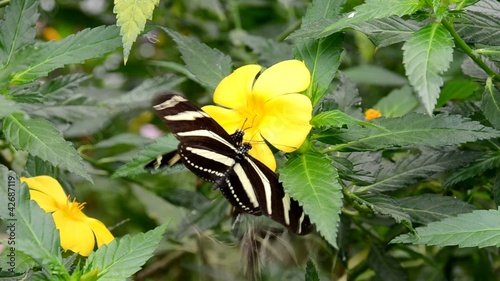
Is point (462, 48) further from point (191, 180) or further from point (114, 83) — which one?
point (114, 83)

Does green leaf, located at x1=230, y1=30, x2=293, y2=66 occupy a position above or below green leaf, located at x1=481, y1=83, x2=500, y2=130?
below

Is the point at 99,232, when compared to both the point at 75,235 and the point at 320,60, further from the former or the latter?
the point at 320,60

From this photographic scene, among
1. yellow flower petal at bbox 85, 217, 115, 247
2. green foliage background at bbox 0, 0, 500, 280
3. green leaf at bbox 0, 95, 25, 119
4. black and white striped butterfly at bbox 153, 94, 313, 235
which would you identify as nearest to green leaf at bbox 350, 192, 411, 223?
green foliage background at bbox 0, 0, 500, 280

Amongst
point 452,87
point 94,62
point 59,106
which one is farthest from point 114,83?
point 452,87

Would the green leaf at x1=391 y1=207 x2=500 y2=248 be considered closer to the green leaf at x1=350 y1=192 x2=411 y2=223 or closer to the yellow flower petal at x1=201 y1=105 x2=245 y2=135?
the green leaf at x1=350 y1=192 x2=411 y2=223

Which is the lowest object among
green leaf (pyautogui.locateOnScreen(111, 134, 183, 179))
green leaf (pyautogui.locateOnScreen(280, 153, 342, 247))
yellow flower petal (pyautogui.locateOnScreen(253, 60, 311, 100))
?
green leaf (pyautogui.locateOnScreen(111, 134, 183, 179))
